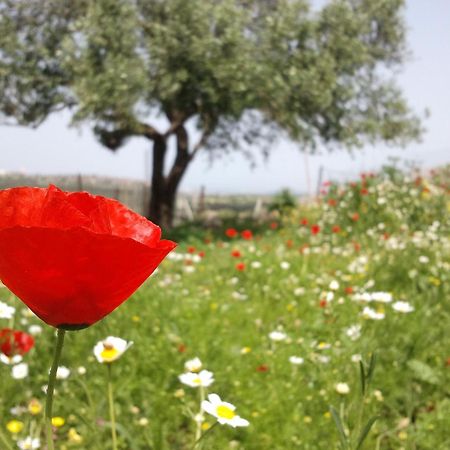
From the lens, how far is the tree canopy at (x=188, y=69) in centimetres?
1331

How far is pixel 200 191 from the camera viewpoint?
22.5 metres

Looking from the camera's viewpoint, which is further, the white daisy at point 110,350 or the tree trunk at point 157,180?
the tree trunk at point 157,180

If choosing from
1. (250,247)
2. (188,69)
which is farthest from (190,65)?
(250,247)

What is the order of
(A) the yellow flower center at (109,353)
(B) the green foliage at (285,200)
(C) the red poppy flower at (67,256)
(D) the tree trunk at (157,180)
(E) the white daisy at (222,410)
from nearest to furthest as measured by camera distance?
(C) the red poppy flower at (67,256)
(E) the white daisy at (222,410)
(A) the yellow flower center at (109,353)
(D) the tree trunk at (157,180)
(B) the green foliage at (285,200)

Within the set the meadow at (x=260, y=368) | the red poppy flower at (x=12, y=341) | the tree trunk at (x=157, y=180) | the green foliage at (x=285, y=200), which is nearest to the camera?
the red poppy flower at (x=12, y=341)

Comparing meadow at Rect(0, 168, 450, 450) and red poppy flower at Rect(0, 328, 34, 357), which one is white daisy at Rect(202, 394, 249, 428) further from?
red poppy flower at Rect(0, 328, 34, 357)

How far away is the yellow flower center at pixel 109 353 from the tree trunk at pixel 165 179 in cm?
1530

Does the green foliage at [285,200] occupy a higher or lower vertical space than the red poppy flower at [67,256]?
lower

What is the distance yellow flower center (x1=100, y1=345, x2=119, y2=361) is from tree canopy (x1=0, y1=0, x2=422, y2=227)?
39.1ft

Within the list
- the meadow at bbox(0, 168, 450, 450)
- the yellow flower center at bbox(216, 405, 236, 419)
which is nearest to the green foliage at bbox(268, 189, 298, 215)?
the meadow at bbox(0, 168, 450, 450)

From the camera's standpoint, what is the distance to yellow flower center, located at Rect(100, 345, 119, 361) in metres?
1.28

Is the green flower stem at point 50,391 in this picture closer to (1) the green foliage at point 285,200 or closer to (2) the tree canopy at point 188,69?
(2) the tree canopy at point 188,69

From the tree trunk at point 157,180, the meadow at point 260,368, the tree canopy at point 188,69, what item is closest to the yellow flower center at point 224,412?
the meadow at point 260,368

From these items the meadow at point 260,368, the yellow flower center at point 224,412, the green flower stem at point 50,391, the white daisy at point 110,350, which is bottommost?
the meadow at point 260,368
